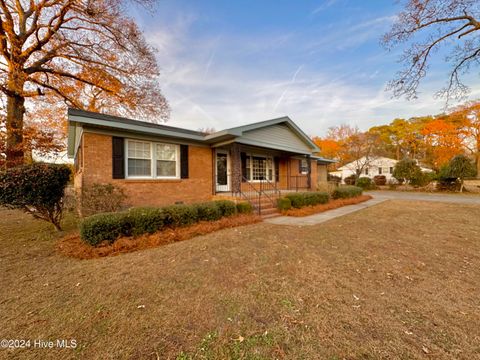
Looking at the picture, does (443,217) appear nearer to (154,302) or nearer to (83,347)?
(154,302)

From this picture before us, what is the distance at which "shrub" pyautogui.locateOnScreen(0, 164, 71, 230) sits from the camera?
4.83m

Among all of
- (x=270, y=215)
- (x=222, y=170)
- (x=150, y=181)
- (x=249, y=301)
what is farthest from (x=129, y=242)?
(x=222, y=170)

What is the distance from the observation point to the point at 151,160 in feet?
27.3

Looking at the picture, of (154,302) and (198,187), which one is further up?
(198,187)

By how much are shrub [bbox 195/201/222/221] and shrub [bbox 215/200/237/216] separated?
0.18 metres

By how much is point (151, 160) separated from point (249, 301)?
7.17m

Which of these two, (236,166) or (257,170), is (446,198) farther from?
(236,166)

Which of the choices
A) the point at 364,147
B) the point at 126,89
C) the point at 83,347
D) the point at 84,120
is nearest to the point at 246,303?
the point at 83,347

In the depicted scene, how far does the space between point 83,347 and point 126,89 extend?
54.7 ft

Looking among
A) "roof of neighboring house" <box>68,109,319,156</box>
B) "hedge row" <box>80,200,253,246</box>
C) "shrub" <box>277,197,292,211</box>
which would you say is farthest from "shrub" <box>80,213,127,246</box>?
"shrub" <box>277,197,292,211</box>

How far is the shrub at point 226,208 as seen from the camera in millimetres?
7129

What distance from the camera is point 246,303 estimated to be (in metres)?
2.69

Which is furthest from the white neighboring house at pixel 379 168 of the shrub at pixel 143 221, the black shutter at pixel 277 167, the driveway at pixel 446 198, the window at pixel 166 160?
the shrub at pixel 143 221

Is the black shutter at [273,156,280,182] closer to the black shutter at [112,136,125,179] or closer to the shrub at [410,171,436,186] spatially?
the black shutter at [112,136,125,179]
